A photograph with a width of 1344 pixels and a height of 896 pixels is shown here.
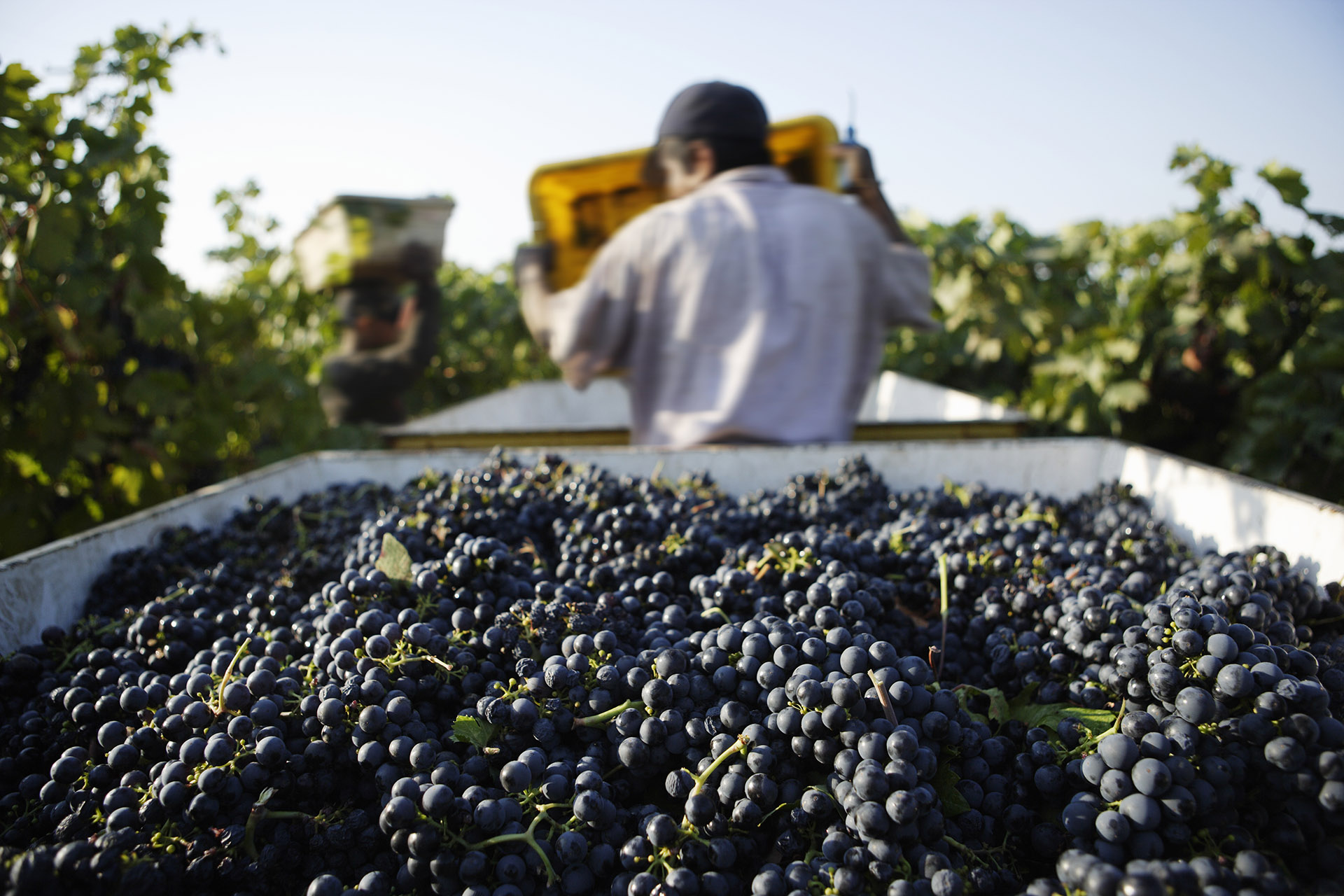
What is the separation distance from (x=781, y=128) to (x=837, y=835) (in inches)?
125

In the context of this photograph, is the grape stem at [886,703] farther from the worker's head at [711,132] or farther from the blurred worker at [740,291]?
the worker's head at [711,132]

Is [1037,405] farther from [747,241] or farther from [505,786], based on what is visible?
[505,786]

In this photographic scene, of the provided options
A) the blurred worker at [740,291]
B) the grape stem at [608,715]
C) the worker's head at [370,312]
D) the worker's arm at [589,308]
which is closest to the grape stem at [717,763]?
the grape stem at [608,715]

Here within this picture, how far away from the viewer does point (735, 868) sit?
0.88 meters

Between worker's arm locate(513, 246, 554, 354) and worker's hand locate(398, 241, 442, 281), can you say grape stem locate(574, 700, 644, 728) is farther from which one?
worker's hand locate(398, 241, 442, 281)

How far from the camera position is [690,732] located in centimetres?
97

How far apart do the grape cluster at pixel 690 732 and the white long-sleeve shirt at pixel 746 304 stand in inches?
68.9

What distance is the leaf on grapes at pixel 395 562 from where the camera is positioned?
50.3 inches

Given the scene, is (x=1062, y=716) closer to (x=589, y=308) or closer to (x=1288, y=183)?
(x=589, y=308)

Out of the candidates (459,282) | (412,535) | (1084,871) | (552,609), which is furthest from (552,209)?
(459,282)

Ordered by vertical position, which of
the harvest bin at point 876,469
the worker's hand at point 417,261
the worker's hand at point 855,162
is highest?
the worker's hand at point 855,162

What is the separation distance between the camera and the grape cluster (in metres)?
0.82

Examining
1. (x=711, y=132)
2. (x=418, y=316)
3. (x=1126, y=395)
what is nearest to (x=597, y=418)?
(x=418, y=316)

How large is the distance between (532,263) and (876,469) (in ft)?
6.74
